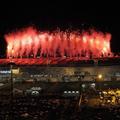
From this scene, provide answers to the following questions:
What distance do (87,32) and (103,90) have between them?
19705mm

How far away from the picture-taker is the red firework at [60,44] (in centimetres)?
6200

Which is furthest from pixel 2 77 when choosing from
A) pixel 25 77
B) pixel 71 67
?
pixel 71 67

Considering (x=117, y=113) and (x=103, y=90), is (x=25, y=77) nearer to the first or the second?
(x=103, y=90)

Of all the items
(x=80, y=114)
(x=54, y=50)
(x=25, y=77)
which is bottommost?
(x=80, y=114)

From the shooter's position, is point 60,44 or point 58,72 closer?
point 58,72

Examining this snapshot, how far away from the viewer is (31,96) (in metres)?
43.8

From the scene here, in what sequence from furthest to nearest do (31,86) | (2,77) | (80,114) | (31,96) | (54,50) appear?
(54,50) < (2,77) < (31,86) < (31,96) < (80,114)

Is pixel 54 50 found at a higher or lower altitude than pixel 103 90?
higher

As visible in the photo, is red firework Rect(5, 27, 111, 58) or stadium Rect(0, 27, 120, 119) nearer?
stadium Rect(0, 27, 120, 119)

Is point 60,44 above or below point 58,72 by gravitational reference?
above

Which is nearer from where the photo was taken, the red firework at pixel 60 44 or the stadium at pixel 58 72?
the stadium at pixel 58 72

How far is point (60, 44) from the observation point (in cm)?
6250

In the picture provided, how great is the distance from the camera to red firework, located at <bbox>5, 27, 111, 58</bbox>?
62.0 m

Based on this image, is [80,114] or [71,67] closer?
[80,114]
